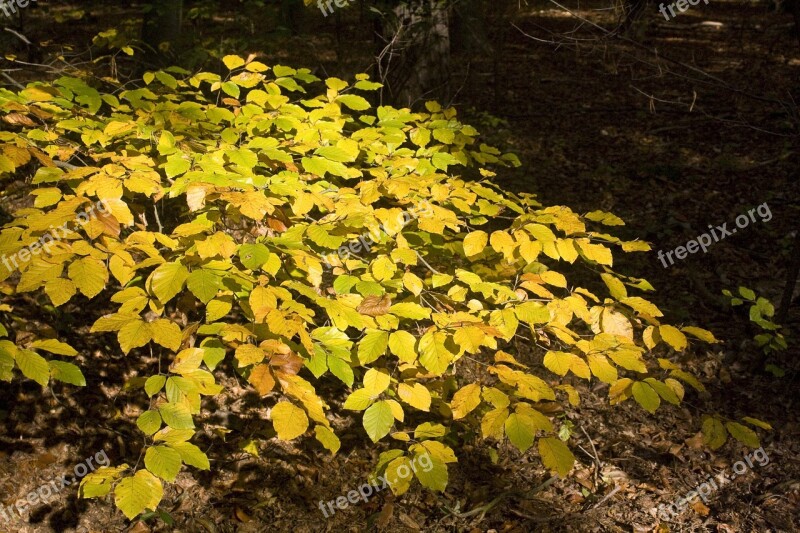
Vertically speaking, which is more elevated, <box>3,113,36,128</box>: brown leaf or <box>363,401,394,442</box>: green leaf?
<box>3,113,36,128</box>: brown leaf

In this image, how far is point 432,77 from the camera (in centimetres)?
480

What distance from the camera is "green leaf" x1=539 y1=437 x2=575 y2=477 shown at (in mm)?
1593

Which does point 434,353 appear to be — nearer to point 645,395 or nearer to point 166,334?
point 645,395

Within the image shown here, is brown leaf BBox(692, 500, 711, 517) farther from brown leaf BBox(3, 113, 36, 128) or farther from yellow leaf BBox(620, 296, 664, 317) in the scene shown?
brown leaf BBox(3, 113, 36, 128)

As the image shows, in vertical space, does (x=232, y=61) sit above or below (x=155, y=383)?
above

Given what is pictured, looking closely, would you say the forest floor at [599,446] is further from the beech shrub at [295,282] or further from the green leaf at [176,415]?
the green leaf at [176,415]

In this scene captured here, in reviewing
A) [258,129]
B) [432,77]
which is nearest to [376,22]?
[432,77]

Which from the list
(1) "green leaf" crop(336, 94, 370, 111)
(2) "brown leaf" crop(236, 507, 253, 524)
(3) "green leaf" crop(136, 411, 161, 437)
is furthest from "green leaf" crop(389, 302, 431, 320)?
(2) "brown leaf" crop(236, 507, 253, 524)

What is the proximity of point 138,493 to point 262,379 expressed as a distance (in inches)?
17.5

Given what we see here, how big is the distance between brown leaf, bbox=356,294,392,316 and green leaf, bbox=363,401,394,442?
0.30m

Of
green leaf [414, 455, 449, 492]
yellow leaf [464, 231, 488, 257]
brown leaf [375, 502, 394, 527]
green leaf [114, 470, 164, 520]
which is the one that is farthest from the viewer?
brown leaf [375, 502, 394, 527]

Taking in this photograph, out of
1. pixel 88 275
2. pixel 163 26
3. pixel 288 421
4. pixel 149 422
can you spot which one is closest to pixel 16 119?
pixel 88 275

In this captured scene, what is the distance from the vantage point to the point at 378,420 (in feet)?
5.71

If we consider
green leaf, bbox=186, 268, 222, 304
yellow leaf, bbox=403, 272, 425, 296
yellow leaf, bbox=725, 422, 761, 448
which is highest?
green leaf, bbox=186, 268, 222, 304
